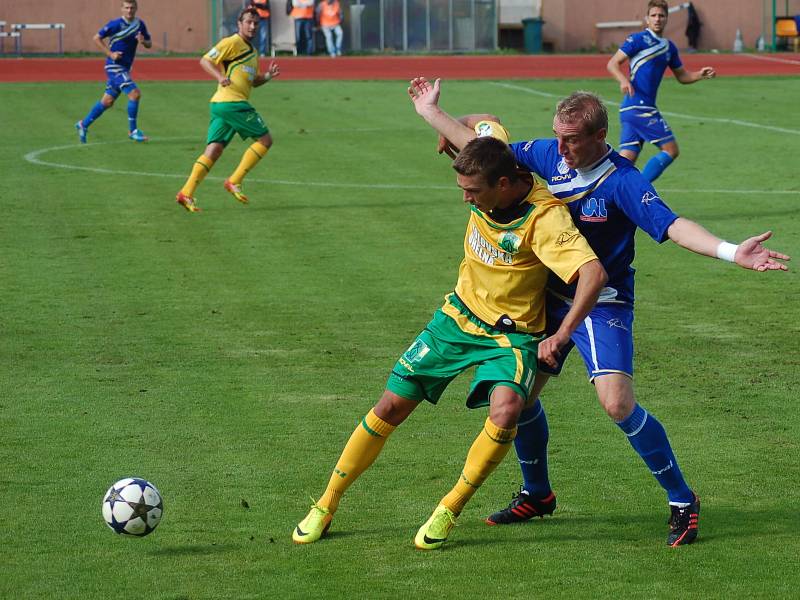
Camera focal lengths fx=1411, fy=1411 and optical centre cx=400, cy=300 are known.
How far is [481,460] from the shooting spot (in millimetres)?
6293

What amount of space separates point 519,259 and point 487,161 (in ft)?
1.63

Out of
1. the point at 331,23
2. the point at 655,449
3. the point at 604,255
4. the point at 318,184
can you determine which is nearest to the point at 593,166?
the point at 604,255

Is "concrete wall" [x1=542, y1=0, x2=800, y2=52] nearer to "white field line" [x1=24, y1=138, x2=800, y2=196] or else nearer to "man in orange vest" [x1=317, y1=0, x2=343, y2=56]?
"man in orange vest" [x1=317, y1=0, x2=343, y2=56]

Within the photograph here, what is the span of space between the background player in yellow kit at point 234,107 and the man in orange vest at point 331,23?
26.8 m

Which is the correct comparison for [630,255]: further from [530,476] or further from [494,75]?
[494,75]

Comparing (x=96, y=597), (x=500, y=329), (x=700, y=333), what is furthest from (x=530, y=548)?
(x=700, y=333)

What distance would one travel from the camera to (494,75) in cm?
3631

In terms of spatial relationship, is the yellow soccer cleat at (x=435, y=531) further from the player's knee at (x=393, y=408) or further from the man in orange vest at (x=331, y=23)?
the man in orange vest at (x=331, y=23)

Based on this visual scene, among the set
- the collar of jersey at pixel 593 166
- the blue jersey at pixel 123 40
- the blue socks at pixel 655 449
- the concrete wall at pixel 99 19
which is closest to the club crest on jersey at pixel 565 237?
the collar of jersey at pixel 593 166

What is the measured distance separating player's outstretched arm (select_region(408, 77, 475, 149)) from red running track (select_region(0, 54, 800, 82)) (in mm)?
28368

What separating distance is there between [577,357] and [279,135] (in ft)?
45.6

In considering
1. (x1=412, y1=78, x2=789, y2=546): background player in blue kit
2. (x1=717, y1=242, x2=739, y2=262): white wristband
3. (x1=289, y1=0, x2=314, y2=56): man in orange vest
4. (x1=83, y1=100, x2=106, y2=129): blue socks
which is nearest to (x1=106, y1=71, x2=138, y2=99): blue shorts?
(x1=83, y1=100, x2=106, y2=129): blue socks

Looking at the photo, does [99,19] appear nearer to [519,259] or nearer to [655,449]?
[519,259]

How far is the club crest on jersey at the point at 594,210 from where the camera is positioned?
6352mm
